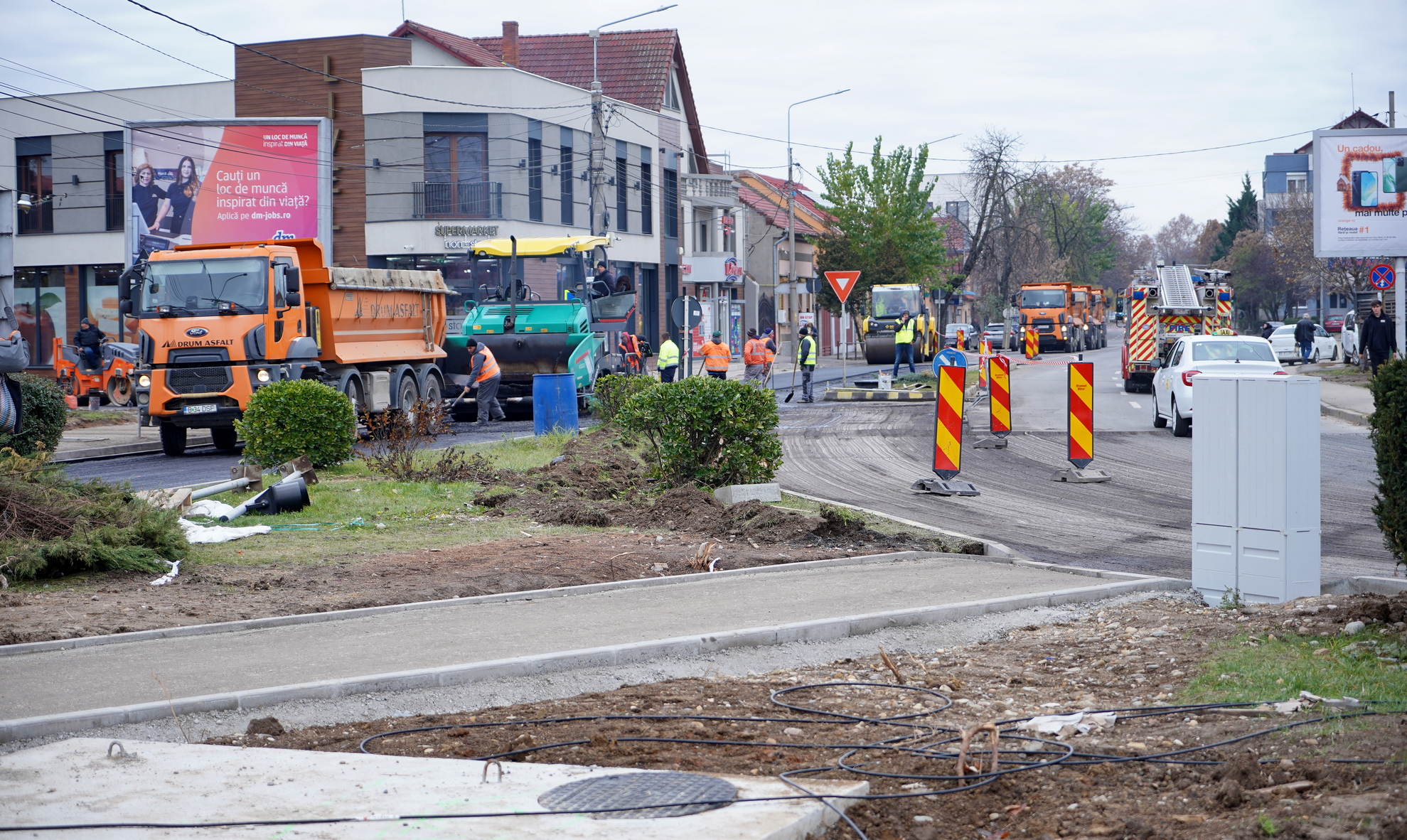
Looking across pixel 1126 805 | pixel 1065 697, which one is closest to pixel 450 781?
pixel 1126 805

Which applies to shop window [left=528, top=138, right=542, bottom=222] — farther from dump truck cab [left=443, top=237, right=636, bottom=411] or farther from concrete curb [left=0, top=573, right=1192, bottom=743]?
concrete curb [left=0, top=573, right=1192, bottom=743]

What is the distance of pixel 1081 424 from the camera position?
14.5 m

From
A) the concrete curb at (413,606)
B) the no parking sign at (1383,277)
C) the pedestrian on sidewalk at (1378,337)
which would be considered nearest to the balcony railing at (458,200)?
the pedestrian on sidewalk at (1378,337)

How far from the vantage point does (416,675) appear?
19.0 feet

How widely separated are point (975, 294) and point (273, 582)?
101m

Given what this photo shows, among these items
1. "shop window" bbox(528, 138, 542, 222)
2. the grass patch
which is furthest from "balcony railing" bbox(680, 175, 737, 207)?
the grass patch

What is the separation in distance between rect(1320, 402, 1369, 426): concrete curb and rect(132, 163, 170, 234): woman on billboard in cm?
2455

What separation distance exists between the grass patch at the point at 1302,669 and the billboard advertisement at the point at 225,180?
2413cm

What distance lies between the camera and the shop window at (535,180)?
3956 centimetres

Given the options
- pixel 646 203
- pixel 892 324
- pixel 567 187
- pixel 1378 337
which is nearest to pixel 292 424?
pixel 1378 337

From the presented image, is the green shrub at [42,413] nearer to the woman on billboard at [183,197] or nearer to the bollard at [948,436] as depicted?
the bollard at [948,436]

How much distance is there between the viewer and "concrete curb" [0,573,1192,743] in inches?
205

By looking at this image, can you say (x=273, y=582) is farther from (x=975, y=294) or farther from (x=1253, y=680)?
(x=975, y=294)

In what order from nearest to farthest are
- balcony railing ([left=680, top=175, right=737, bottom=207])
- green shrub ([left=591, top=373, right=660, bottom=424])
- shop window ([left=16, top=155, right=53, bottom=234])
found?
green shrub ([left=591, top=373, right=660, bottom=424]) < shop window ([left=16, top=155, right=53, bottom=234]) < balcony railing ([left=680, top=175, right=737, bottom=207])
